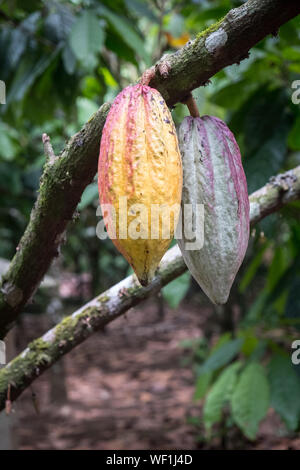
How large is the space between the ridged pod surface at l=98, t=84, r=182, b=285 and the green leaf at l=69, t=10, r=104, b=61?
1018 mm

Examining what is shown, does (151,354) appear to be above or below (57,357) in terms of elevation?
above

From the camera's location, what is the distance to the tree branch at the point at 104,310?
3.21ft

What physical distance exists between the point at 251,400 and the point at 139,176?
4.56 feet

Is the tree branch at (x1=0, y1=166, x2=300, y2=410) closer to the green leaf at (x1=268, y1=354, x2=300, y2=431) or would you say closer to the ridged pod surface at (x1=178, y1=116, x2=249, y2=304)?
the ridged pod surface at (x1=178, y1=116, x2=249, y2=304)

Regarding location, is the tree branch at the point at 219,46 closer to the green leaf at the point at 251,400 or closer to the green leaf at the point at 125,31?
the green leaf at the point at 125,31

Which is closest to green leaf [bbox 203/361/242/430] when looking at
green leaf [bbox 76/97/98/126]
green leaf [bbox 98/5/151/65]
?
green leaf [bbox 98/5/151/65]

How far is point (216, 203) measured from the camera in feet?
1.83

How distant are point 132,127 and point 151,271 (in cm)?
15

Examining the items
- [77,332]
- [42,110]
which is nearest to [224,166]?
[77,332]

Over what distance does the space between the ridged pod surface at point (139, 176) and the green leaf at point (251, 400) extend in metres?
1.30

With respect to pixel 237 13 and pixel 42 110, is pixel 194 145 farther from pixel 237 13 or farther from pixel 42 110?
pixel 42 110

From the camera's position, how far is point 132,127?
508 mm

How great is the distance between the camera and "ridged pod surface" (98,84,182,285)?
0.49 metres
